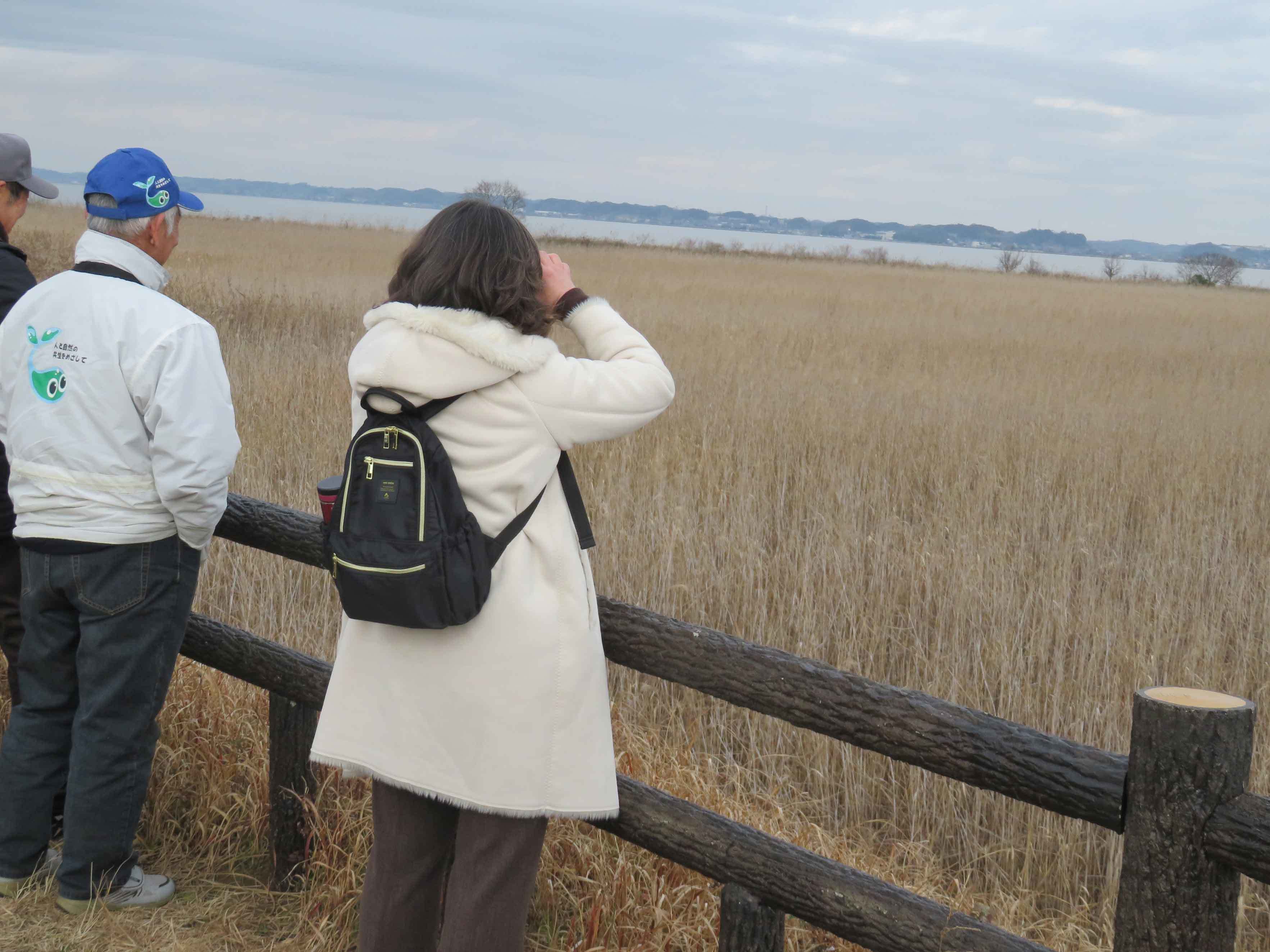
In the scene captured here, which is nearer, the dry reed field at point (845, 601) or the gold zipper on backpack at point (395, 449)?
the gold zipper on backpack at point (395, 449)

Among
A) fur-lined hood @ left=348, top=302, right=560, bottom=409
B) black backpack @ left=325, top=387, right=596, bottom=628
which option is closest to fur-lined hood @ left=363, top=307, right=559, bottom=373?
fur-lined hood @ left=348, top=302, right=560, bottom=409

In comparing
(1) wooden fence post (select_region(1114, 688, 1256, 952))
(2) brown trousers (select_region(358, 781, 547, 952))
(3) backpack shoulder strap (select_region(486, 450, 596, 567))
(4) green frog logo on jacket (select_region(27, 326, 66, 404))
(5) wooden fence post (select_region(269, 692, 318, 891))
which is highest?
(4) green frog logo on jacket (select_region(27, 326, 66, 404))

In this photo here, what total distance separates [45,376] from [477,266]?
1290 mm

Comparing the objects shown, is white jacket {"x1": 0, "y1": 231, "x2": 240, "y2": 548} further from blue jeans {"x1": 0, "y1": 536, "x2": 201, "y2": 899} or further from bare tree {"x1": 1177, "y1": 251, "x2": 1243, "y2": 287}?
bare tree {"x1": 1177, "y1": 251, "x2": 1243, "y2": 287}

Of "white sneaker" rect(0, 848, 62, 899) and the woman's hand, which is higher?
the woman's hand

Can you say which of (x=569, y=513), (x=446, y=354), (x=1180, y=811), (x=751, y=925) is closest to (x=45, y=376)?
(x=446, y=354)

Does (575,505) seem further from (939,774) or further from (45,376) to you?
(45,376)

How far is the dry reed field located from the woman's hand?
1.46 metres

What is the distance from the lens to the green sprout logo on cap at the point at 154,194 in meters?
2.67

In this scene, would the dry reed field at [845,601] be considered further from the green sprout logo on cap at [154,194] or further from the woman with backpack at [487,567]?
the green sprout logo on cap at [154,194]

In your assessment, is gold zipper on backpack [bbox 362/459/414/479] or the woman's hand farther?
the woman's hand

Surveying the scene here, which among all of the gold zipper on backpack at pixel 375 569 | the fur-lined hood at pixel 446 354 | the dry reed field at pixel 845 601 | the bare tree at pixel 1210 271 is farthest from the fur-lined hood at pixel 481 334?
the bare tree at pixel 1210 271

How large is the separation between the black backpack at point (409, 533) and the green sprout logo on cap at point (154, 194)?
1.11 m

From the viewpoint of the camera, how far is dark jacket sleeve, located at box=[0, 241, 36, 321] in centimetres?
311
